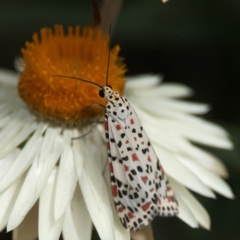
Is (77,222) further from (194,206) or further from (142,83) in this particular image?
(142,83)

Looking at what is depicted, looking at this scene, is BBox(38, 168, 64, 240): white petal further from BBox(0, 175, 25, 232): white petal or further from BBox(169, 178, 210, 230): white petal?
BBox(169, 178, 210, 230): white petal

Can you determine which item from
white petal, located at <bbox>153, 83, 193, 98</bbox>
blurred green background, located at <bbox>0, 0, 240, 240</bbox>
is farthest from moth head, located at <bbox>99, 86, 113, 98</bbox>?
blurred green background, located at <bbox>0, 0, 240, 240</bbox>

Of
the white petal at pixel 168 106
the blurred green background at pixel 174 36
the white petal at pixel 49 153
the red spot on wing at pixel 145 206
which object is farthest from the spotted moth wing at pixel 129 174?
the blurred green background at pixel 174 36

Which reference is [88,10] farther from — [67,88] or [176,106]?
[67,88]

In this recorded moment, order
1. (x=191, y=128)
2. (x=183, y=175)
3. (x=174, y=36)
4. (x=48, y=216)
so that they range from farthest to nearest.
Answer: (x=174, y=36), (x=191, y=128), (x=183, y=175), (x=48, y=216)

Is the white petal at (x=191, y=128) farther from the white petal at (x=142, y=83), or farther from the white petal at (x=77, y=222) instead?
the white petal at (x=77, y=222)

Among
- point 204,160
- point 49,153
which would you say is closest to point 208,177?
point 204,160
